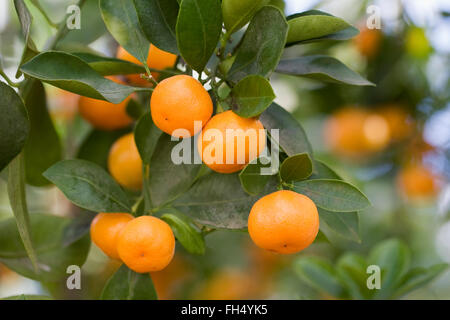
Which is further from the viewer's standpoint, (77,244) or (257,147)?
(77,244)

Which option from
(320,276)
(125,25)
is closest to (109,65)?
(125,25)

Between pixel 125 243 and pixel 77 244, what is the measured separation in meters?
0.35

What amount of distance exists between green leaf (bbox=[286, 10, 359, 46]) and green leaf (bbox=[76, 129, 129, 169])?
1.67 ft

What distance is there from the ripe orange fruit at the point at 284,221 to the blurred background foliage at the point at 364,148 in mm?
912

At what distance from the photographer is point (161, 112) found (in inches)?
29.5

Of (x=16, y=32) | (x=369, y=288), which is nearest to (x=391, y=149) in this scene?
(x=369, y=288)

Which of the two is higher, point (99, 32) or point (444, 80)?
point (444, 80)

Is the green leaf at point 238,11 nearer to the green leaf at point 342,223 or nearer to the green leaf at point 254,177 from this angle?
the green leaf at point 254,177

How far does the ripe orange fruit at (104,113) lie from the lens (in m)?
1.09

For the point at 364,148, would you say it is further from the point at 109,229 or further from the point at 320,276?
the point at 109,229

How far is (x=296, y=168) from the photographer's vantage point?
77 centimetres

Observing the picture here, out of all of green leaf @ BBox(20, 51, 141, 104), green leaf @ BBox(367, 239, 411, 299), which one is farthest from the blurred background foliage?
green leaf @ BBox(20, 51, 141, 104)
